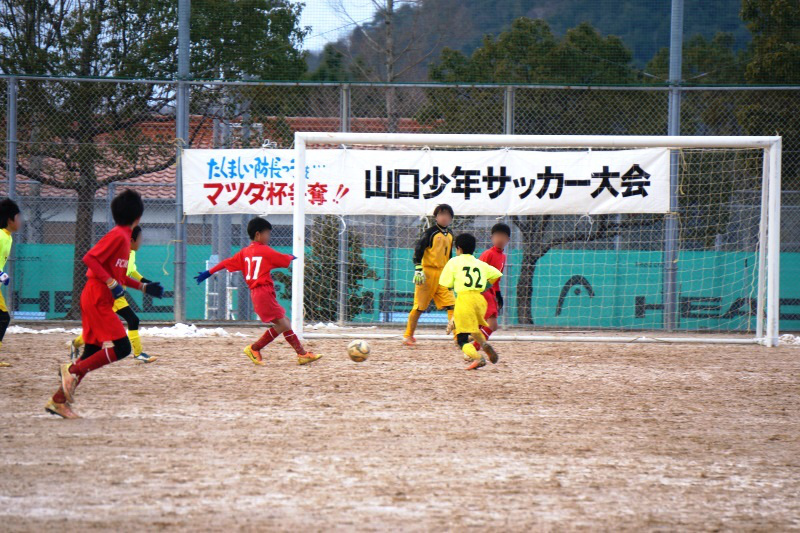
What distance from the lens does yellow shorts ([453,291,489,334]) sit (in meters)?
8.34

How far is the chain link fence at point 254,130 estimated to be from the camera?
40.4 feet

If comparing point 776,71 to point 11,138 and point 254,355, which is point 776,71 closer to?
point 254,355

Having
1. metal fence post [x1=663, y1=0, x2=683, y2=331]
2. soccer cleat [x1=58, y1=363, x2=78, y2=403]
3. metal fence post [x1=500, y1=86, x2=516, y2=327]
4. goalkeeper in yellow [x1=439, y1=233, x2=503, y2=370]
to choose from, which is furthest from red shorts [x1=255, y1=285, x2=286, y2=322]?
metal fence post [x1=663, y1=0, x2=683, y2=331]

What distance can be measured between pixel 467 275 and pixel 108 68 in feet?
25.2

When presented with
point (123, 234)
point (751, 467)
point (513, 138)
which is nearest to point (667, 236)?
point (513, 138)

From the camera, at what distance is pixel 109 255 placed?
20.7 ft

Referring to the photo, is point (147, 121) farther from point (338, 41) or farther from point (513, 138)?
point (513, 138)

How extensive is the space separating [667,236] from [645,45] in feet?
11.2

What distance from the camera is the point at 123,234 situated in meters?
6.41

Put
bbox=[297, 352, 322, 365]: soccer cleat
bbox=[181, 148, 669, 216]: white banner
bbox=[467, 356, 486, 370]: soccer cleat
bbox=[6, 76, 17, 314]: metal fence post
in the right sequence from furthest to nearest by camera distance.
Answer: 1. bbox=[6, 76, 17, 314]: metal fence post
2. bbox=[181, 148, 669, 216]: white banner
3. bbox=[297, 352, 322, 365]: soccer cleat
4. bbox=[467, 356, 486, 370]: soccer cleat

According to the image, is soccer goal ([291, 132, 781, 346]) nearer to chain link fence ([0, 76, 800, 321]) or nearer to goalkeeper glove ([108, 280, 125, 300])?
chain link fence ([0, 76, 800, 321])

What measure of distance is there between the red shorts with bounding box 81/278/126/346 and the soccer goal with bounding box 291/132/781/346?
5.22 meters

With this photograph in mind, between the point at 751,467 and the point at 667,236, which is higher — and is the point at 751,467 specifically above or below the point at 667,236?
A: below

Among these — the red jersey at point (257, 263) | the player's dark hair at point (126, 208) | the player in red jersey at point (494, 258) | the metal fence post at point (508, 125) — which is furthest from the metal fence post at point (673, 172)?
the player's dark hair at point (126, 208)
